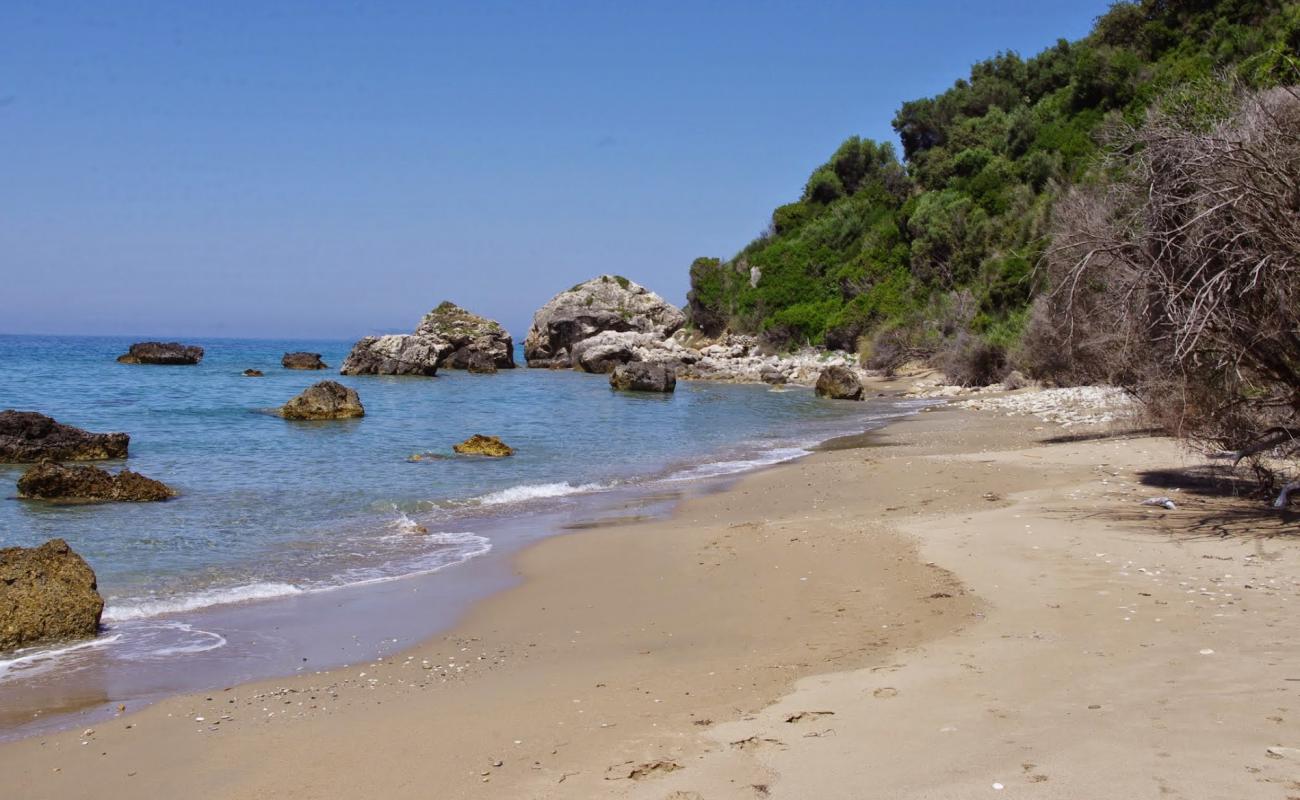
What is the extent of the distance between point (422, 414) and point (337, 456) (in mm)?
9844

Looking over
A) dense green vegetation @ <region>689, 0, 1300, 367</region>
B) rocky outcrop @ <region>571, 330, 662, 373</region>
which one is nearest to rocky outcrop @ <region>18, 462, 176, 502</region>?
dense green vegetation @ <region>689, 0, 1300, 367</region>

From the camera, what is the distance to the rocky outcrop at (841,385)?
32625 millimetres

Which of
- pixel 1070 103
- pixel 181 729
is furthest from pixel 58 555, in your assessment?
pixel 1070 103

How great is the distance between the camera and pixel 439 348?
51.8 m

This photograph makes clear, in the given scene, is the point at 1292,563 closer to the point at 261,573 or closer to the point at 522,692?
the point at 522,692

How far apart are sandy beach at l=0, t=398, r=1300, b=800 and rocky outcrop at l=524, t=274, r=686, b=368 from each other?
49.2 metres

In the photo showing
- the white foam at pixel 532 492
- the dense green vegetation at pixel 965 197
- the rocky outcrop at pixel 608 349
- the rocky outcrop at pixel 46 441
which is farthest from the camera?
the rocky outcrop at pixel 608 349

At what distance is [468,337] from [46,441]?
37.6 metres

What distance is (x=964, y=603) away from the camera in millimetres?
7039

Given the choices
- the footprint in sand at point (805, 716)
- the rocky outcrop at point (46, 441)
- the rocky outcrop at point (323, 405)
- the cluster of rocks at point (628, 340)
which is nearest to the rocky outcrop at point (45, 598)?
the footprint in sand at point (805, 716)

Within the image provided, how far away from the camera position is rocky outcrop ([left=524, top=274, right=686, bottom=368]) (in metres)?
58.8

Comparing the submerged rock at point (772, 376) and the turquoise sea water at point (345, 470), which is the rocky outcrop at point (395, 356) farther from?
the submerged rock at point (772, 376)

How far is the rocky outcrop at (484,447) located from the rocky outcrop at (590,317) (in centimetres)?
3785

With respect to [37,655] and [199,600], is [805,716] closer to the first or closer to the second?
[37,655]
